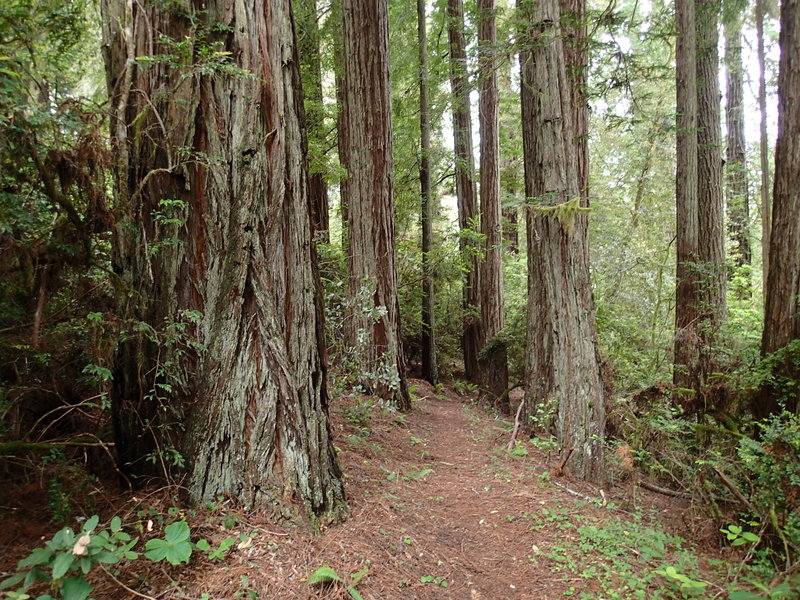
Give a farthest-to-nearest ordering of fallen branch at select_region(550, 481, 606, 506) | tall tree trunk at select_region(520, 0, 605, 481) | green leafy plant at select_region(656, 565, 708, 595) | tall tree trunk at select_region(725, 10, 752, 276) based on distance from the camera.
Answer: tall tree trunk at select_region(725, 10, 752, 276) < tall tree trunk at select_region(520, 0, 605, 481) < fallen branch at select_region(550, 481, 606, 506) < green leafy plant at select_region(656, 565, 708, 595)

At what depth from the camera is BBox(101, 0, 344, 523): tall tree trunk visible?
2918mm

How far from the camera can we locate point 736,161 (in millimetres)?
14516

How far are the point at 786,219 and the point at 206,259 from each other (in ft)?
21.5

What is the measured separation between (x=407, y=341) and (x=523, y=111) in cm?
691

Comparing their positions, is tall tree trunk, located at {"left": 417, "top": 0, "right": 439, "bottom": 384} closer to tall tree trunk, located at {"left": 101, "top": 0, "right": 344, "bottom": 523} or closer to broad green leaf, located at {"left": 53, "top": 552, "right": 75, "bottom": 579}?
tall tree trunk, located at {"left": 101, "top": 0, "right": 344, "bottom": 523}

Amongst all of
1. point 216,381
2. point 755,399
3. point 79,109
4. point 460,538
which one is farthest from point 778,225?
point 79,109

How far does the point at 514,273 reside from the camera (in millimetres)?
13484

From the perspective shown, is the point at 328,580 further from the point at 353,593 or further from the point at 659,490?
the point at 659,490

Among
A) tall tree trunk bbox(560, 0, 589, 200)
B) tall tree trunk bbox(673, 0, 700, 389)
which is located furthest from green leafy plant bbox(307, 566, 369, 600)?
tall tree trunk bbox(673, 0, 700, 389)

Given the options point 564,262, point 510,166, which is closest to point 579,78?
point 564,262

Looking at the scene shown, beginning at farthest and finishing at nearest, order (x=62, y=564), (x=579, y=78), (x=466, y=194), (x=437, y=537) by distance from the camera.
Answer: (x=466, y=194), (x=579, y=78), (x=437, y=537), (x=62, y=564)

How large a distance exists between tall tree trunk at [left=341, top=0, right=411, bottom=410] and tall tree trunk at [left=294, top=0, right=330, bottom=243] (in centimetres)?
145

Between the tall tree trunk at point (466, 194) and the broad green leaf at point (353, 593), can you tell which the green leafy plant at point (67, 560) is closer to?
the broad green leaf at point (353, 593)

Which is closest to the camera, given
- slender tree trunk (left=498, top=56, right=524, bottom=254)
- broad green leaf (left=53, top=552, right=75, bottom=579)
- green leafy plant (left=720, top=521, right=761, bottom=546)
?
broad green leaf (left=53, top=552, right=75, bottom=579)
